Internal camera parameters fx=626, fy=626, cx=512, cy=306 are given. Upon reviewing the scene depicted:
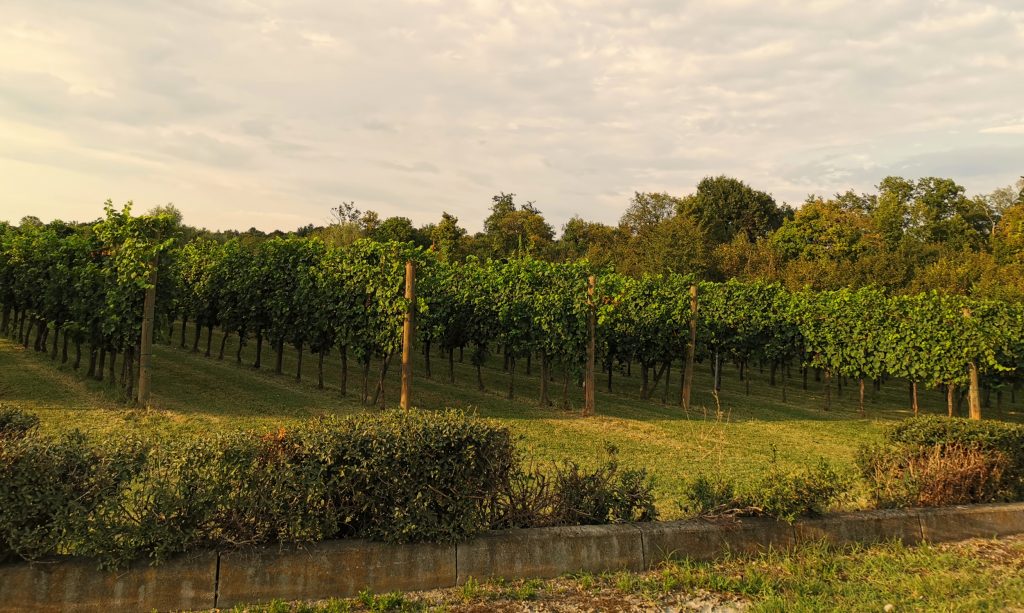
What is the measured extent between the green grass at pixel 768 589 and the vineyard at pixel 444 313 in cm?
1037

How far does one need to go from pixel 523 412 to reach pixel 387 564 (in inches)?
499

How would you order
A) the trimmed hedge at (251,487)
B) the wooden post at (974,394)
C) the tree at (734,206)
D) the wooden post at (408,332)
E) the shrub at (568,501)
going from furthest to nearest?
the tree at (734,206), the wooden post at (974,394), the wooden post at (408,332), the shrub at (568,501), the trimmed hedge at (251,487)

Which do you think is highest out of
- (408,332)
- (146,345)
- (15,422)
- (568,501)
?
(408,332)

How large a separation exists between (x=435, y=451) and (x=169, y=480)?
2017 millimetres

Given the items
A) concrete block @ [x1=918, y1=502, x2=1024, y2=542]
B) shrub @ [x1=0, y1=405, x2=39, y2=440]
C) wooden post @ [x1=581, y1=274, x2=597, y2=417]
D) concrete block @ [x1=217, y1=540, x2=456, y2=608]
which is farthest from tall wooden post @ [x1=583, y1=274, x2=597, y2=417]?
shrub @ [x1=0, y1=405, x2=39, y2=440]

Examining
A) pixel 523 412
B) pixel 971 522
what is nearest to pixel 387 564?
pixel 971 522

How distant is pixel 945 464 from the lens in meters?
7.05

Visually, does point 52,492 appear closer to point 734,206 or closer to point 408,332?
point 408,332

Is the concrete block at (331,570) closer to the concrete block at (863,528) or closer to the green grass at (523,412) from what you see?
the green grass at (523,412)

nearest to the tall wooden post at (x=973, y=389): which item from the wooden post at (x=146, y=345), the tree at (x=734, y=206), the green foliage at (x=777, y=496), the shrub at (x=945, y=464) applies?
the shrub at (x=945, y=464)

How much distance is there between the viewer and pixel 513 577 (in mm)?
5199

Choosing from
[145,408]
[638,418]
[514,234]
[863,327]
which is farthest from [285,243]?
[514,234]

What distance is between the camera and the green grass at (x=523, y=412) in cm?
1232

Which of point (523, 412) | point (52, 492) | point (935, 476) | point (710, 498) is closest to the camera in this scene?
point (52, 492)
